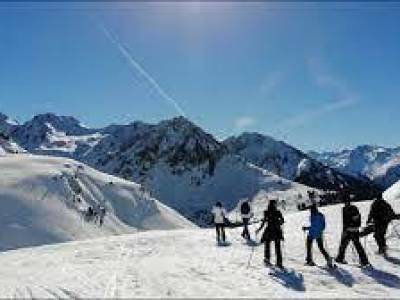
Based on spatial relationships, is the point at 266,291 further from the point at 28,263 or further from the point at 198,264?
the point at 28,263

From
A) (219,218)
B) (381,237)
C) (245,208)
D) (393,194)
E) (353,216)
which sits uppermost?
(393,194)

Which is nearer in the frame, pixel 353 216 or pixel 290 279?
pixel 290 279

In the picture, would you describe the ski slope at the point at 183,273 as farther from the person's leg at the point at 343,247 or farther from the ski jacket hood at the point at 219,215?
the ski jacket hood at the point at 219,215

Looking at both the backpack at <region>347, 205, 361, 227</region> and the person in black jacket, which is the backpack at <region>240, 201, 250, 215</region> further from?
the backpack at <region>347, 205, 361, 227</region>

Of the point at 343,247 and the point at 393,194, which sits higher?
the point at 393,194

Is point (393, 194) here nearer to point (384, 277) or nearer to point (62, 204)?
point (384, 277)

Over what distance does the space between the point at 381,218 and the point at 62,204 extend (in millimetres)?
90192

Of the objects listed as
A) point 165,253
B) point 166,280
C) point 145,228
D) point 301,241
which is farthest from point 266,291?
point 145,228

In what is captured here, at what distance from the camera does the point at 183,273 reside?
24.8 meters

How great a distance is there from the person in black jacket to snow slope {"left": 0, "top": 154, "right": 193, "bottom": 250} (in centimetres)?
6614

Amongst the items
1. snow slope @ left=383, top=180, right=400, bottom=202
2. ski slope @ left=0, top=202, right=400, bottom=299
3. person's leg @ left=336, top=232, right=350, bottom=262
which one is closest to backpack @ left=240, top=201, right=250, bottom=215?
ski slope @ left=0, top=202, right=400, bottom=299

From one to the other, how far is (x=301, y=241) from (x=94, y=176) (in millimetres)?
113691

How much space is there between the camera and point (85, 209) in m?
117

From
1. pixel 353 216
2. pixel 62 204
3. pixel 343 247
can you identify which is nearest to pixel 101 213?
pixel 62 204
